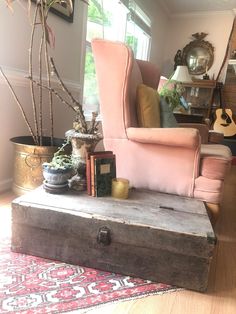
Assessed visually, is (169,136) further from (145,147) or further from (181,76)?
(181,76)

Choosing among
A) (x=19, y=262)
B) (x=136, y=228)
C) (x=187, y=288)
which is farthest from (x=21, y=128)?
(x=187, y=288)

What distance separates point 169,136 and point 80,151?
0.48m

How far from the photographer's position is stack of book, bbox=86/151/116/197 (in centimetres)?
137

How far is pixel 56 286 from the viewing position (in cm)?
107

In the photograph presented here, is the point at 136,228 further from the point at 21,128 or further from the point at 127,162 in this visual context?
the point at 21,128

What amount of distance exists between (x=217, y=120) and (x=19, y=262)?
13.5 feet

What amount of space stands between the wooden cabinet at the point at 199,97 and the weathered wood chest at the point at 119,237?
4141mm

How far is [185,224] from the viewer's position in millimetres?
1155

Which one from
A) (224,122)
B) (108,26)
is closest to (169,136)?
(108,26)

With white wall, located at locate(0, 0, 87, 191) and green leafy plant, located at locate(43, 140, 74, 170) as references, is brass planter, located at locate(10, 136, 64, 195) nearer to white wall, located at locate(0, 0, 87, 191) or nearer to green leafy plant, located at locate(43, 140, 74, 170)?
white wall, located at locate(0, 0, 87, 191)

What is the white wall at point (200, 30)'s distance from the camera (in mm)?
5047

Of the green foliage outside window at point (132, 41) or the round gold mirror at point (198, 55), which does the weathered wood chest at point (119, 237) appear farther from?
the round gold mirror at point (198, 55)

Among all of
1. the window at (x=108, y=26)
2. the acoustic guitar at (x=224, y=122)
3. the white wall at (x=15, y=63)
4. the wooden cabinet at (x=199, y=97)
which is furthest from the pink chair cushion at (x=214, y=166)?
the wooden cabinet at (x=199, y=97)

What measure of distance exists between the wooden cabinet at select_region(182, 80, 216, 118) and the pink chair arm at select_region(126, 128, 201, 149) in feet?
12.2
